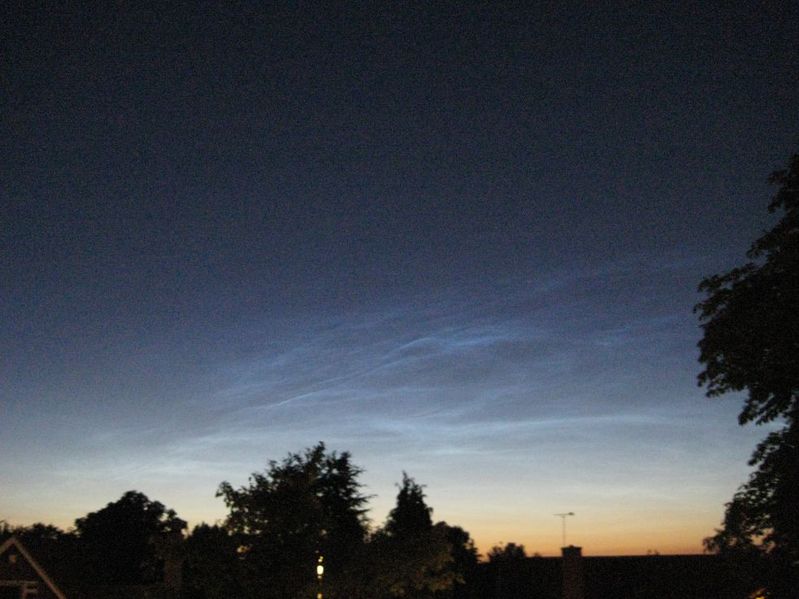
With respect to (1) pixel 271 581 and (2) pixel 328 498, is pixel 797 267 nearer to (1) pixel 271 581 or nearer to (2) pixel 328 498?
(1) pixel 271 581

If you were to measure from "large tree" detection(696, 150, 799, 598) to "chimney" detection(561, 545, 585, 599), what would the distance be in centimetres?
2083

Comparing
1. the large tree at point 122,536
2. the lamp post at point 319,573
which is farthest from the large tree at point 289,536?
the large tree at point 122,536

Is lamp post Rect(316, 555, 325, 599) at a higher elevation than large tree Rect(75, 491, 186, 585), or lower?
lower

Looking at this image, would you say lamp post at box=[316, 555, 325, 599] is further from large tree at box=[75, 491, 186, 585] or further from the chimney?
large tree at box=[75, 491, 186, 585]

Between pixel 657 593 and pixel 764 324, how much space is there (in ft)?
70.2

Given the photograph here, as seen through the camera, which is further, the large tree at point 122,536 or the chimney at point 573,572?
the large tree at point 122,536

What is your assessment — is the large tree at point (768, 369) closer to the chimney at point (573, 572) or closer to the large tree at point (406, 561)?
the large tree at point (406, 561)

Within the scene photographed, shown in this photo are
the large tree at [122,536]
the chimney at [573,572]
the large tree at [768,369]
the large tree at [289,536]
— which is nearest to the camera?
the large tree at [768,369]

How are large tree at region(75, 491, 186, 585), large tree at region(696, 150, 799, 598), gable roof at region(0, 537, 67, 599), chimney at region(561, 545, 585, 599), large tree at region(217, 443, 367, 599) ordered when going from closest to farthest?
1. large tree at region(696, 150, 799, 598)
2. large tree at region(217, 443, 367, 599)
3. gable roof at region(0, 537, 67, 599)
4. chimney at region(561, 545, 585, 599)
5. large tree at region(75, 491, 186, 585)

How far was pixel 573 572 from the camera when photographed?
40906mm

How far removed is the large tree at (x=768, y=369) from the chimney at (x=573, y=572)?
2083 cm

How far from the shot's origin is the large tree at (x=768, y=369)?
1888 centimetres

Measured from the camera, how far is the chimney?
40.8m

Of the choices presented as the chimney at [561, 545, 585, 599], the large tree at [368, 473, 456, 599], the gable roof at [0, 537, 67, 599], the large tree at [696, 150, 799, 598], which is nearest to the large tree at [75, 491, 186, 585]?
the gable roof at [0, 537, 67, 599]
